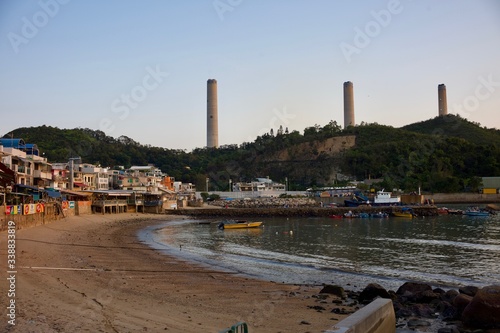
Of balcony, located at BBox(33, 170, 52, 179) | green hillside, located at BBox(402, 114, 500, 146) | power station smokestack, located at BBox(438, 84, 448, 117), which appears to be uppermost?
power station smokestack, located at BBox(438, 84, 448, 117)

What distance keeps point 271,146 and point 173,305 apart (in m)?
144

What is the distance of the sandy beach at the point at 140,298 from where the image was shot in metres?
9.95

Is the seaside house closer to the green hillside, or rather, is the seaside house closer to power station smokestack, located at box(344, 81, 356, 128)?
power station smokestack, located at box(344, 81, 356, 128)

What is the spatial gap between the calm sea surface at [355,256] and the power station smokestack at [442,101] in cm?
14477

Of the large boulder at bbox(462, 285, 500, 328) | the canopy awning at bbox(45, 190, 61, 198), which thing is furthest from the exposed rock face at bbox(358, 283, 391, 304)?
the canopy awning at bbox(45, 190, 61, 198)

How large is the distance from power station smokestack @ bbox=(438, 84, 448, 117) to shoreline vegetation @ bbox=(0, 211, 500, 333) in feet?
574

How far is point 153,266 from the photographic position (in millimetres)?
21641

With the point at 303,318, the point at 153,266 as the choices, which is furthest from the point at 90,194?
the point at 303,318

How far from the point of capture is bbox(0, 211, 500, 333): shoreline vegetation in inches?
401

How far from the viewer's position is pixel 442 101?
581 ft

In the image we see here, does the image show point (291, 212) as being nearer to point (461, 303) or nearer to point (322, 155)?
point (461, 303)

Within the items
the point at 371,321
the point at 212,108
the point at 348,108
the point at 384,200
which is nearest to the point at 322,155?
the point at 348,108

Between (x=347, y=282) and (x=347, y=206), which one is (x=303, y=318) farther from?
(x=347, y=206)

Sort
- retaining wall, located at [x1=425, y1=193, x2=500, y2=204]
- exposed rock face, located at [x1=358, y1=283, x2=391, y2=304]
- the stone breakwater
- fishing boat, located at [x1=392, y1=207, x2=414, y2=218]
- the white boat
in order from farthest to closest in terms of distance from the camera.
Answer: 1. retaining wall, located at [x1=425, y1=193, x2=500, y2=204]
2. the white boat
3. the stone breakwater
4. fishing boat, located at [x1=392, y1=207, x2=414, y2=218]
5. exposed rock face, located at [x1=358, y1=283, x2=391, y2=304]
